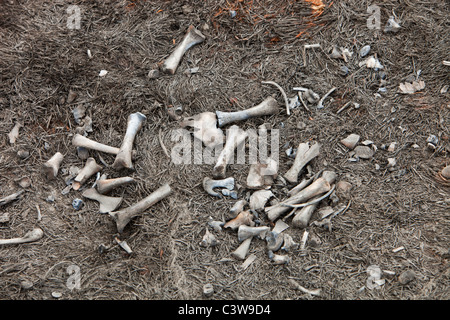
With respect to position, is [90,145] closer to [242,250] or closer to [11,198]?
[11,198]

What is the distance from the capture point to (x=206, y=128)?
3281mm

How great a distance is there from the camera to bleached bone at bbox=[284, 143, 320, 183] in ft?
10.2

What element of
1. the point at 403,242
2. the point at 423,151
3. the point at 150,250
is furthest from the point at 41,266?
the point at 423,151

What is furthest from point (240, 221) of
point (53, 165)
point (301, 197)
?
point (53, 165)

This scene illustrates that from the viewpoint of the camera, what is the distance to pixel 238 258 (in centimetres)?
287

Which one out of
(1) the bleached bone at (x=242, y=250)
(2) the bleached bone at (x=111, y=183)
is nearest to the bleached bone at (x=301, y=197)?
(1) the bleached bone at (x=242, y=250)

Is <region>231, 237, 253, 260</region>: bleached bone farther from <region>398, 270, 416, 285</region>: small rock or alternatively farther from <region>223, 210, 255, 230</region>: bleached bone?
<region>398, 270, 416, 285</region>: small rock

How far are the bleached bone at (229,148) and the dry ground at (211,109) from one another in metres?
0.15

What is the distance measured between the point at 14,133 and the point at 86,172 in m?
0.84

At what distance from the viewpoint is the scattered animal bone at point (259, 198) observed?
3.04m

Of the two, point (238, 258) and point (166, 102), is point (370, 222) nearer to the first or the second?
point (238, 258)

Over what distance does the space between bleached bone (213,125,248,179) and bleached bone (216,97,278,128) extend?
3.0 inches

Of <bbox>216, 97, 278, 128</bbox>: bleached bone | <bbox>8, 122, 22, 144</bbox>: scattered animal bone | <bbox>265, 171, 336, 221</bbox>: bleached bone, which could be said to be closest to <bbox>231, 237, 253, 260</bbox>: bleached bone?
<bbox>265, 171, 336, 221</bbox>: bleached bone

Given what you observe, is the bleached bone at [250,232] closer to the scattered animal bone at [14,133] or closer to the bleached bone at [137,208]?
the bleached bone at [137,208]
